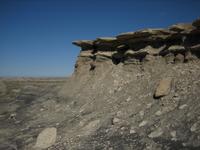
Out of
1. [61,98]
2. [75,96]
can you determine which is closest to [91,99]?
[75,96]

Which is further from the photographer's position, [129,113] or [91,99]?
[91,99]

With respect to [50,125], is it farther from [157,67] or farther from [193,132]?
[193,132]

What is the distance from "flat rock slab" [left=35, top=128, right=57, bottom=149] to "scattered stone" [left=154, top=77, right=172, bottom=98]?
5.09m

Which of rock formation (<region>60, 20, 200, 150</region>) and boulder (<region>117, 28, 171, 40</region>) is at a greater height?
boulder (<region>117, 28, 171, 40</region>)

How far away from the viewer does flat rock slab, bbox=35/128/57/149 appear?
10703mm

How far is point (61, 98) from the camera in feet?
56.5

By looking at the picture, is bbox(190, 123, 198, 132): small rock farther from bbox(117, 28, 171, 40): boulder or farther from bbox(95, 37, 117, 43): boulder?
bbox(95, 37, 117, 43): boulder

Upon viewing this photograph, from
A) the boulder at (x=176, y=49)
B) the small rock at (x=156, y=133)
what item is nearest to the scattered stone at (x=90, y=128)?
the small rock at (x=156, y=133)

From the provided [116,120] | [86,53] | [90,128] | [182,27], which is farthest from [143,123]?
[86,53]

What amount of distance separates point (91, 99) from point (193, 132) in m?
A: 7.64

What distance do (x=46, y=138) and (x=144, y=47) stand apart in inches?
310

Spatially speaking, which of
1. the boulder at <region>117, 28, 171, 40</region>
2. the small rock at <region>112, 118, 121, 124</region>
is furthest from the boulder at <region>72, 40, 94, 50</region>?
the small rock at <region>112, 118, 121, 124</region>

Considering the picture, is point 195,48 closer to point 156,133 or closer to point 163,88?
point 163,88

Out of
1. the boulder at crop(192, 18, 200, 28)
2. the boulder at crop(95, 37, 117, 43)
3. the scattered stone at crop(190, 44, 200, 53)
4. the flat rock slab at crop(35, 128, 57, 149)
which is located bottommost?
the flat rock slab at crop(35, 128, 57, 149)
